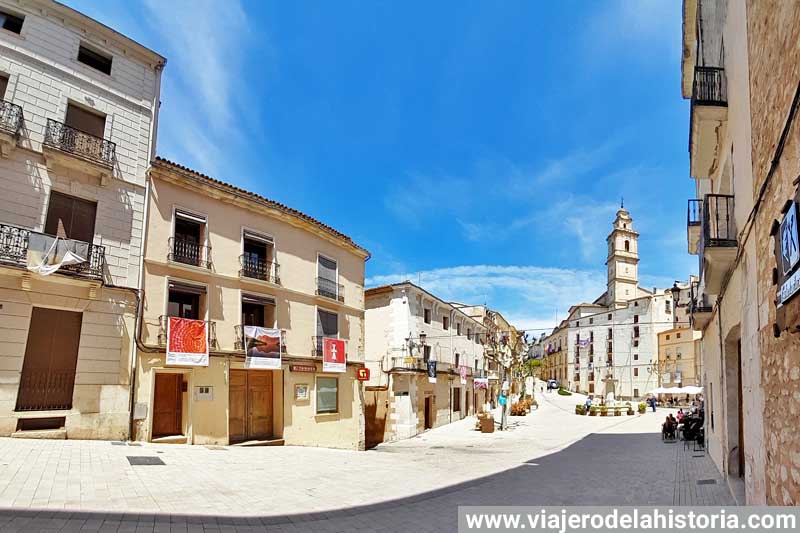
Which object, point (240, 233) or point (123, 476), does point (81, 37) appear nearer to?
point (240, 233)

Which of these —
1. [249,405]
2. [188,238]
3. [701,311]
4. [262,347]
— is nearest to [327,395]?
[249,405]

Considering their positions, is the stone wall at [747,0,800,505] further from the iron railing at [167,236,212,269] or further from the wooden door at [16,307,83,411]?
the iron railing at [167,236,212,269]

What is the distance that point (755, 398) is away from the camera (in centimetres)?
636

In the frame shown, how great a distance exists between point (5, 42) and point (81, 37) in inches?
72.2

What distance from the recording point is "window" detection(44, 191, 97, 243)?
12094 mm

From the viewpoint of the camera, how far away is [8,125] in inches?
446

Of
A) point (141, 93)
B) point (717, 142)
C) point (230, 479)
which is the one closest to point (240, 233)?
point (141, 93)

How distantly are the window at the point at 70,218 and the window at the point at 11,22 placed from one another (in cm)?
416

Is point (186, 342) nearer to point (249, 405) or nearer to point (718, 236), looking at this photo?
point (249, 405)

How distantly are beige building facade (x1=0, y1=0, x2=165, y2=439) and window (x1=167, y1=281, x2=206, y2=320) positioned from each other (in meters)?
1.45

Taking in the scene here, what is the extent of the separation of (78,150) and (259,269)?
6.12 m

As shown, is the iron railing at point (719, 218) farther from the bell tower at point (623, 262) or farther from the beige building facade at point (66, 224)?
the bell tower at point (623, 262)

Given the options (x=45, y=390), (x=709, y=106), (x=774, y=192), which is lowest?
(x=45, y=390)

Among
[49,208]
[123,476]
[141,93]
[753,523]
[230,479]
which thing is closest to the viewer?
[753,523]
